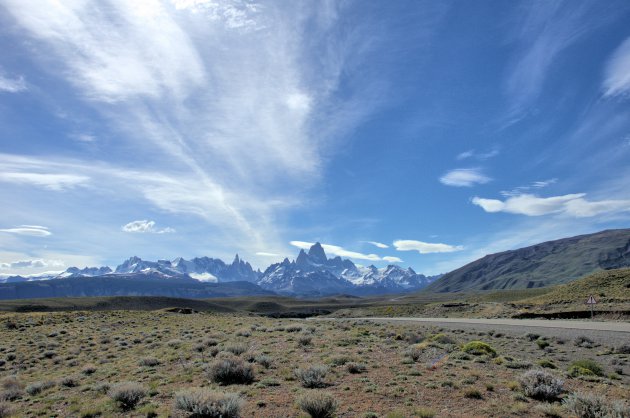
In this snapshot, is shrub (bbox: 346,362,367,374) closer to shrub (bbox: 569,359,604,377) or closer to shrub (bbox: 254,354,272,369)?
shrub (bbox: 254,354,272,369)

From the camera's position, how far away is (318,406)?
9.82 m

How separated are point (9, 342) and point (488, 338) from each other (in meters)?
40.8

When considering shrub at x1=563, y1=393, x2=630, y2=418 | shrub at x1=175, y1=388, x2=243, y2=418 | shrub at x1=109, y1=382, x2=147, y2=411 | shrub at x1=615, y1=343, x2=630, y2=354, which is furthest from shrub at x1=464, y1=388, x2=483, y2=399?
shrub at x1=615, y1=343, x2=630, y2=354

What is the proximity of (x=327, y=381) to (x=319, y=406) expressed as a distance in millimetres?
4006

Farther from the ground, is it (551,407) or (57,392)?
(551,407)

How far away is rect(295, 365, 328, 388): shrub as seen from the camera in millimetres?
13102

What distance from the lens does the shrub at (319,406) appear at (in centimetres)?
982

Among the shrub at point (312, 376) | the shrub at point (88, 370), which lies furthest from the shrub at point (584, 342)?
the shrub at point (88, 370)

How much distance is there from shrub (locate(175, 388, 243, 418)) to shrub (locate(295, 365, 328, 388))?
146 inches

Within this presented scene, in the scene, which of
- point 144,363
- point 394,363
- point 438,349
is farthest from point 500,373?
point 144,363

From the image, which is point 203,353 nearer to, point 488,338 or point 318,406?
point 318,406

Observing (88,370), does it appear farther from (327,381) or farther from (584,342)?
(584,342)

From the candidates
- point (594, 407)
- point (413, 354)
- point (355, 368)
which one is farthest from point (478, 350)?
point (594, 407)

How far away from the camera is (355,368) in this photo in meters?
15.1
